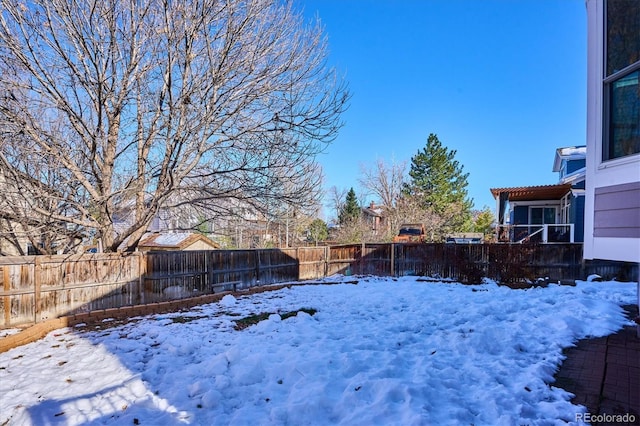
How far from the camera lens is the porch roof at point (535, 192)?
11367 mm

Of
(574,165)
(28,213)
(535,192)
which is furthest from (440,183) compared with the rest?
(28,213)

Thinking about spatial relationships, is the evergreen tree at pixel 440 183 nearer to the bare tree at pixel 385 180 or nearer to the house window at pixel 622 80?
the bare tree at pixel 385 180

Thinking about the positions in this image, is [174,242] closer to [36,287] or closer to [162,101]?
[36,287]

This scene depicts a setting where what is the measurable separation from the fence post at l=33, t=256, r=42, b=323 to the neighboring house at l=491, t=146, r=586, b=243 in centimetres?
1224

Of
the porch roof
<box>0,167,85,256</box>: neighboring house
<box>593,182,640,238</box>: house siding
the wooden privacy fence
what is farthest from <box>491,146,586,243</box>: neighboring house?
<box>0,167,85,256</box>: neighboring house

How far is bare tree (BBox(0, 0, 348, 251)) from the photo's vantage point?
5.49m

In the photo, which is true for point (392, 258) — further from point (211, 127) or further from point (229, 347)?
point (229, 347)

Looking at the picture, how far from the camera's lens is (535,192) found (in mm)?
11984

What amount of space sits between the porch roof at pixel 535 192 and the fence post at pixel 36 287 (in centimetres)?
1312

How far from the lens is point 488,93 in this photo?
46.2 ft

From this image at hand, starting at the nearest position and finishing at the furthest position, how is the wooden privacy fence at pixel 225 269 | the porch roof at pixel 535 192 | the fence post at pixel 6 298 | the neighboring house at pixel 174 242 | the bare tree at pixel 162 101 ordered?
the fence post at pixel 6 298 → the bare tree at pixel 162 101 → the wooden privacy fence at pixel 225 269 → the porch roof at pixel 535 192 → the neighboring house at pixel 174 242

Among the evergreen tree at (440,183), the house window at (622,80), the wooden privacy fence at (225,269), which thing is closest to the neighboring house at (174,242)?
the wooden privacy fence at (225,269)

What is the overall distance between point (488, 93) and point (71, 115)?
47.2ft

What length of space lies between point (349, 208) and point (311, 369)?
90.0ft
